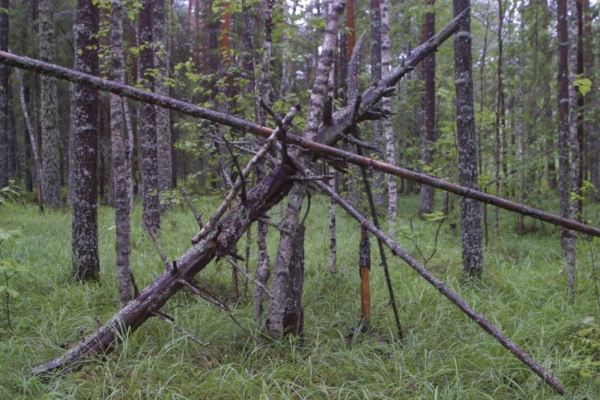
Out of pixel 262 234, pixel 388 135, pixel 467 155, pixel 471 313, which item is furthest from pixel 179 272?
pixel 388 135

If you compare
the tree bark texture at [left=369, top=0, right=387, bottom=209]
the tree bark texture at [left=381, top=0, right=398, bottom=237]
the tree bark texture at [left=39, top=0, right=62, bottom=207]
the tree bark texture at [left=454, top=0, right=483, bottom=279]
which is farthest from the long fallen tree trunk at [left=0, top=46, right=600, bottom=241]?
the tree bark texture at [left=39, top=0, right=62, bottom=207]

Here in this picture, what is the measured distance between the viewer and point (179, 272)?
2.81 metres

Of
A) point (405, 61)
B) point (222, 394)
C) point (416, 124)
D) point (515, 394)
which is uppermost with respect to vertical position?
point (416, 124)

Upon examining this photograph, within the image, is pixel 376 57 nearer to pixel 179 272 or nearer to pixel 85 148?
pixel 85 148

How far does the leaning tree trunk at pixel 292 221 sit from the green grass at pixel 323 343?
30 cm

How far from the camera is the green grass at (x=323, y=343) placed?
289cm

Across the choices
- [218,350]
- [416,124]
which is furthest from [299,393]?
[416,124]

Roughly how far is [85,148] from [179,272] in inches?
146

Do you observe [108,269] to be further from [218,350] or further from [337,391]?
[337,391]

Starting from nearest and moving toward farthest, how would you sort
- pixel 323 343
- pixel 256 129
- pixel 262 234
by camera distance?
pixel 256 129, pixel 323 343, pixel 262 234

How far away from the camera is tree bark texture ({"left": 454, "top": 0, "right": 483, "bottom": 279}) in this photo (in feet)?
19.6

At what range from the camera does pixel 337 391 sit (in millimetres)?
2900

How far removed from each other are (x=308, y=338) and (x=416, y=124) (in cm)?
2378

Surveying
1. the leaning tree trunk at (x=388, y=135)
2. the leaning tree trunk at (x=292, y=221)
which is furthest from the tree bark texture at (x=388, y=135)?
the leaning tree trunk at (x=292, y=221)
